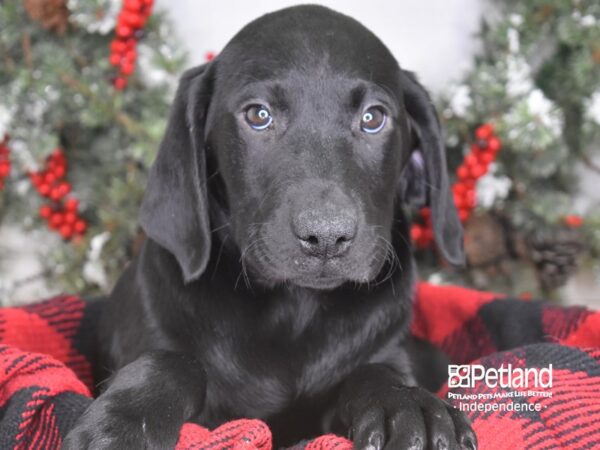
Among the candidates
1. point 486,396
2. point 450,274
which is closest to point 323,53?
point 486,396

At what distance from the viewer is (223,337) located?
170 centimetres

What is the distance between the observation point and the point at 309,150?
5.23 feet

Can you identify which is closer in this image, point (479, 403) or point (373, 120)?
point (479, 403)

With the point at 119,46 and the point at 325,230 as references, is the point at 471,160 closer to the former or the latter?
the point at 119,46

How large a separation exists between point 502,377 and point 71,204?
223cm

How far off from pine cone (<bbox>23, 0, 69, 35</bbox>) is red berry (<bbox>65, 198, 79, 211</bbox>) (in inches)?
27.1

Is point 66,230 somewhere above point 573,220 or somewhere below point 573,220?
below

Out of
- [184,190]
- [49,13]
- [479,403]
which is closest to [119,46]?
[49,13]

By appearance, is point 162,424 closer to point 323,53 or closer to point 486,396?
point 486,396

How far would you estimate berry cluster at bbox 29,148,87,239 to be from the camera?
3229 millimetres

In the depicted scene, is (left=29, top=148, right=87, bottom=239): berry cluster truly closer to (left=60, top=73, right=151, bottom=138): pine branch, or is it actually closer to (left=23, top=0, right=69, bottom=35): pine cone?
(left=60, top=73, right=151, bottom=138): pine branch

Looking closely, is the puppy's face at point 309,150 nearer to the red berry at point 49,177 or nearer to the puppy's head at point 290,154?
the puppy's head at point 290,154

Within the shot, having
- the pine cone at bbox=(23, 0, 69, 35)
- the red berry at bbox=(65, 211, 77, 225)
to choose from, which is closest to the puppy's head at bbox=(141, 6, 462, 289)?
the pine cone at bbox=(23, 0, 69, 35)

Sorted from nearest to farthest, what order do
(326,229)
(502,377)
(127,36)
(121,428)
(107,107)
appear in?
(121,428) → (326,229) → (502,377) → (127,36) → (107,107)
